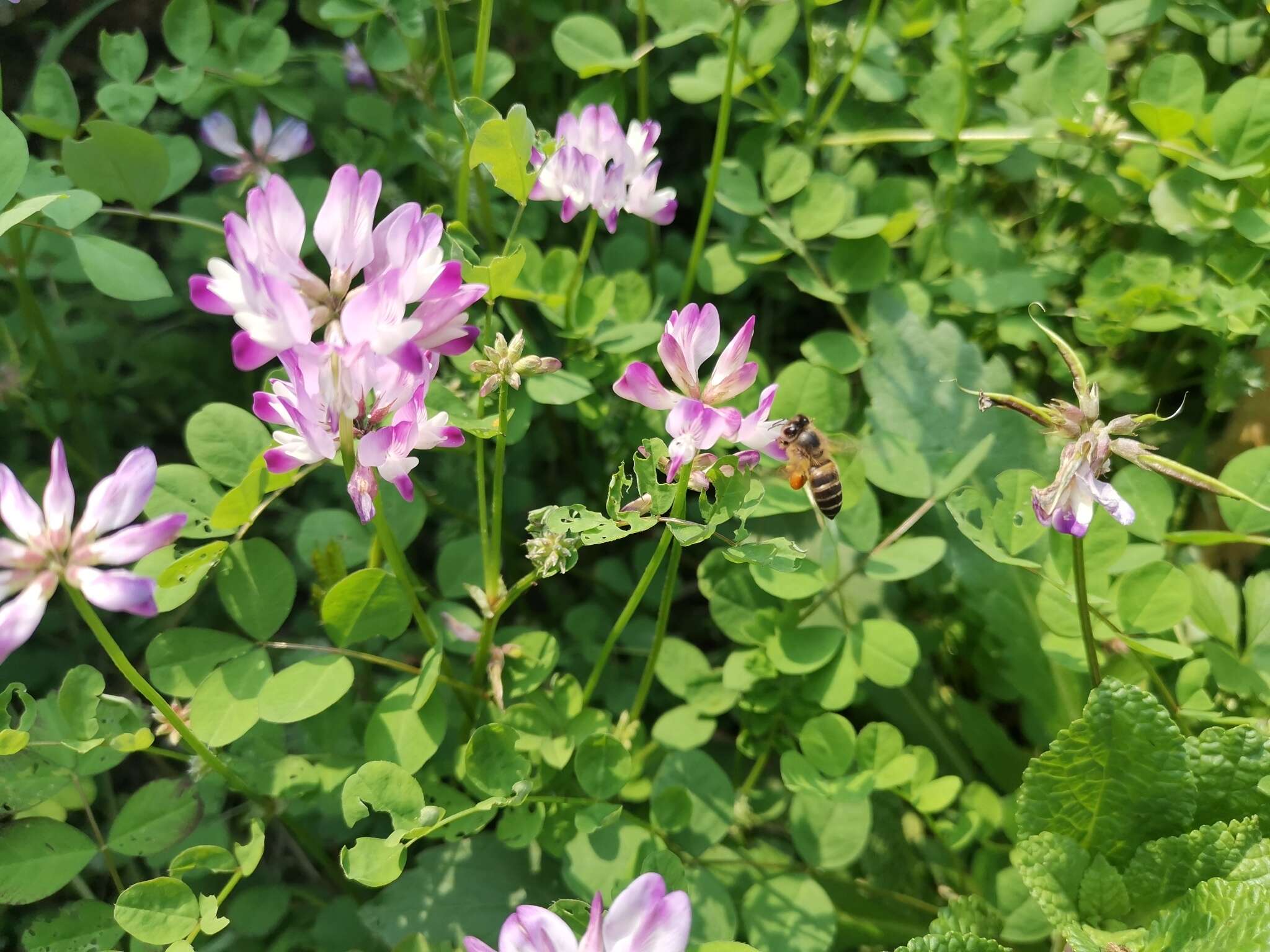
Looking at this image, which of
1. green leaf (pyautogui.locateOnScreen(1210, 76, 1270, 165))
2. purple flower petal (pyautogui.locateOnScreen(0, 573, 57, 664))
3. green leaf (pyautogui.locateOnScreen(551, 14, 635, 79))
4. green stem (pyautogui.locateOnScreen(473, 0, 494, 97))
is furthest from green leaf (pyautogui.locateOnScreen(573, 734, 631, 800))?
green leaf (pyautogui.locateOnScreen(1210, 76, 1270, 165))

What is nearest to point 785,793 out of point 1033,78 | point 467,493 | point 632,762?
point 632,762

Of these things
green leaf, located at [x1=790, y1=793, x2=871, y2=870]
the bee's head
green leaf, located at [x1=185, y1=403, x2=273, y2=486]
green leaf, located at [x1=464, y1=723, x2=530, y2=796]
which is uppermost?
green leaf, located at [x1=185, y1=403, x2=273, y2=486]

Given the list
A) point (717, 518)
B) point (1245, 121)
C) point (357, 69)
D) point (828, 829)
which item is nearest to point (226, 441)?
point (717, 518)

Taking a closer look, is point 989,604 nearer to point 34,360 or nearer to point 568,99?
point 568,99

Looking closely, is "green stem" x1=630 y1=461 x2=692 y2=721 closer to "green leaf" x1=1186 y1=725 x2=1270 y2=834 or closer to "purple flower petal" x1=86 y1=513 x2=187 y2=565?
"purple flower petal" x1=86 y1=513 x2=187 y2=565

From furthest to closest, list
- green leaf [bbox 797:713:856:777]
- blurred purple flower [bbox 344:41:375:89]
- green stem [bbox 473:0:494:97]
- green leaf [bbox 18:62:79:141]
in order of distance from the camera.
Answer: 1. blurred purple flower [bbox 344:41:375:89]
2. green leaf [bbox 18:62:79:141]
3. green leaf [bbox 797:713:856:777]
4. green stem [bbox 473:0:494:97]

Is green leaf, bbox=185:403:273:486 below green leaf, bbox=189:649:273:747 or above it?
above
